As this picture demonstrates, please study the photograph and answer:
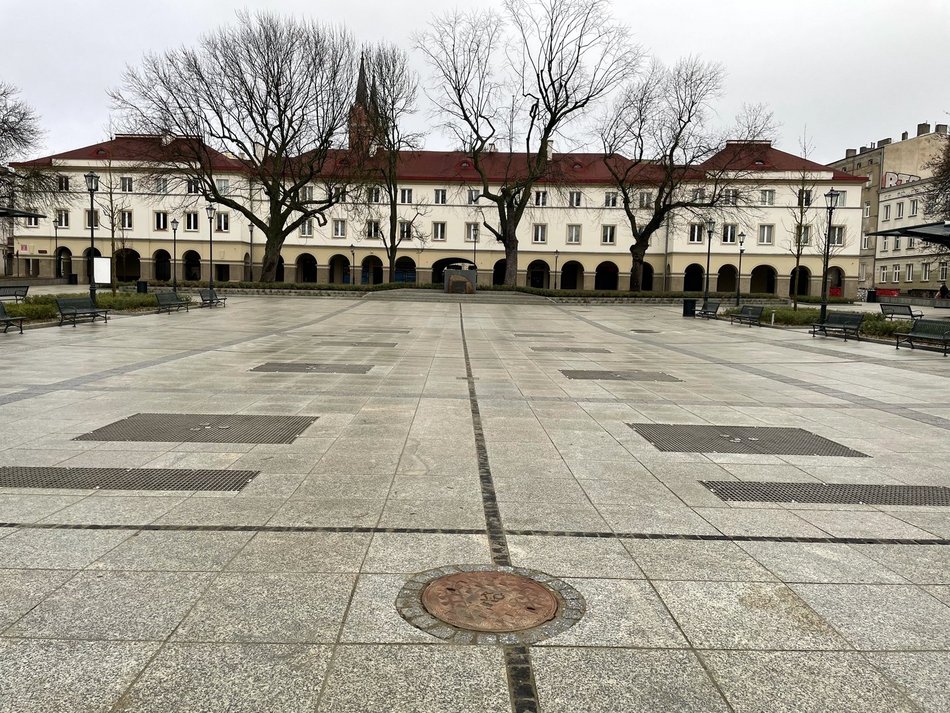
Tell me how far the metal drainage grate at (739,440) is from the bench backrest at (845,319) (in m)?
15.8

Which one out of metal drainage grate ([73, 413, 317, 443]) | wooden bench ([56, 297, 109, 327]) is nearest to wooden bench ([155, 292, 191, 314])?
wooden bench ([56, 297, 109, 327])

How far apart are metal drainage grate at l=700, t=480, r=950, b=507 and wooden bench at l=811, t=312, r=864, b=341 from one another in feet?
58.9

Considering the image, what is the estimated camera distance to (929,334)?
19.0m

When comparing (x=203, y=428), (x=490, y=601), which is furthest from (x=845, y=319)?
(x=490, y=601)

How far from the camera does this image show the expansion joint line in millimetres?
2947

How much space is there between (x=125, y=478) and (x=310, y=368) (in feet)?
24.8

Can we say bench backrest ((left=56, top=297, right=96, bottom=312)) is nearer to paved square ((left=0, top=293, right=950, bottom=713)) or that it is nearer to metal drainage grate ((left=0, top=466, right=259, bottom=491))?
paved square ((left=0, top=293, right=950, bottom=713))

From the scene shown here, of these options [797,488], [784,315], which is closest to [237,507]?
[797,488]

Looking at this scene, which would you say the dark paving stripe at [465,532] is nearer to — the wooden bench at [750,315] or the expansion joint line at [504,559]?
the expansion joint line at [504,559]

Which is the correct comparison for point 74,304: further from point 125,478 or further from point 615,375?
point 125,478

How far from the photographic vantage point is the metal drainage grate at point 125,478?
19.5 ft

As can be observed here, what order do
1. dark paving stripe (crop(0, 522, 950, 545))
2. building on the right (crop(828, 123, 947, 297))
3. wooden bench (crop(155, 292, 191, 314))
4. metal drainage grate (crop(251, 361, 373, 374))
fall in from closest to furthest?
dark paving stripe (crop(0, 522, 950, 545)) → metal drainage grate (crop(251, 361, 373, 374)) → wooden bench (crop(155, 292, 191, 314)) → building on the right (crop(828, 123, 947, 297))

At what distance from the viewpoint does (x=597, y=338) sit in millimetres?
22781

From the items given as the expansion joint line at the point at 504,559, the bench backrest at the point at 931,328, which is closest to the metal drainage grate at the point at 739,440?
the expansion joint line at the point at 504,559
